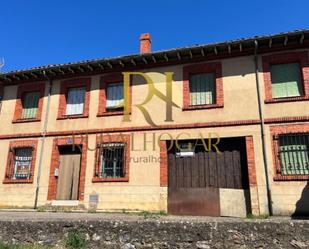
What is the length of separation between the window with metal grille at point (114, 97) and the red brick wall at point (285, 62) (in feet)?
18.2

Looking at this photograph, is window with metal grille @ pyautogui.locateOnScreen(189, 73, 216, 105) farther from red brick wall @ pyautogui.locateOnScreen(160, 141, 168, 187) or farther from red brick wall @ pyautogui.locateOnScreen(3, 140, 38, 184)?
red brick wall @ pyautogui.locateOnScreen(3, 140, 38, 184)

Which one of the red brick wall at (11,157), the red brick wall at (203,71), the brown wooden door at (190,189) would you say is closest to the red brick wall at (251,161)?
the brown wooden door at (190,189)

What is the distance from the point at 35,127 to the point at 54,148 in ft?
4.70

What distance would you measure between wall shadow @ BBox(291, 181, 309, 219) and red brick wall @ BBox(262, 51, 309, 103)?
3018mm

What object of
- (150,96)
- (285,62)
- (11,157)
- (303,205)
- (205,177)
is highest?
(285,62)

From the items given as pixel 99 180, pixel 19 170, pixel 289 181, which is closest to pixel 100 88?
pixel 99 180

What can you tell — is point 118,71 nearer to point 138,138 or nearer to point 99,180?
point 138,138

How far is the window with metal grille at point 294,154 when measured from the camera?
10539 millimetres

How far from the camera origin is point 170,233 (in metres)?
5.73

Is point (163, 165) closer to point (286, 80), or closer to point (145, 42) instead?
point (286, 80)

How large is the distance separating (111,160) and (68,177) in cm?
200

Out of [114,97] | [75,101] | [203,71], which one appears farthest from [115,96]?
[203,71]

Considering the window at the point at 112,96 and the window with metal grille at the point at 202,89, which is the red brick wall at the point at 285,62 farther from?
the window at the point at 112,96

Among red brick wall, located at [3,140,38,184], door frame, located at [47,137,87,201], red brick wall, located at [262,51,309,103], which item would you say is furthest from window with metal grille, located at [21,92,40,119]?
red brick wall, located at [262,51,309,103]
